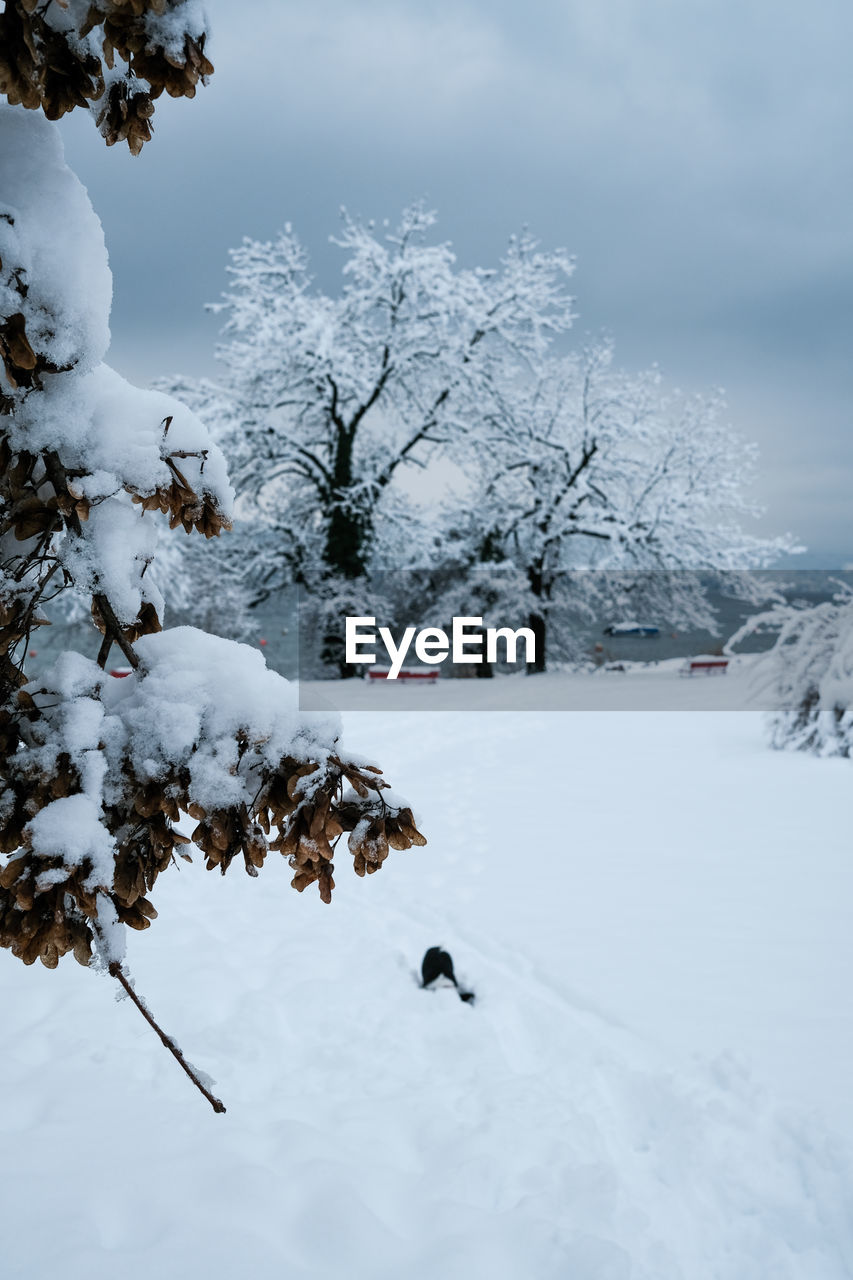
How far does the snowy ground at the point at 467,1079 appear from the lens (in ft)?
7.14

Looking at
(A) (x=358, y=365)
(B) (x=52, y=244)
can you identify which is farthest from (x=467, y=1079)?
(A) (x=358, y=365)

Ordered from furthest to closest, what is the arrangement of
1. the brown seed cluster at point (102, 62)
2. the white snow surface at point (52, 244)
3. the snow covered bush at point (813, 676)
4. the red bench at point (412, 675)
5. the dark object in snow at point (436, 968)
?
the red bench at point (412, 675) < the snow covered bush at point (813, 676) < the dark object in snow at point (436, 968) < the white snow surface at point (52, 244) < the brown seed cluster at point (102, 62)

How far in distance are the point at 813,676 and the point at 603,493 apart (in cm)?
1280

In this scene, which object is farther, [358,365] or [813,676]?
[358,365]

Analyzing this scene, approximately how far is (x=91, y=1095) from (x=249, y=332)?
18523mm

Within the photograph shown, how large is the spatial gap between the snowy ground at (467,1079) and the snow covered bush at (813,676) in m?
2.15

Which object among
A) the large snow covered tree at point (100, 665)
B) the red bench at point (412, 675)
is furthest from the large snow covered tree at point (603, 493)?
the large snow covered tree at point (100, 665)

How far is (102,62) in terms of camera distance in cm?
150

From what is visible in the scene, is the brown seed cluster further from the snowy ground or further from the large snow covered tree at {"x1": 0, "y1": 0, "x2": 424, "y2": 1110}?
the snowy ground

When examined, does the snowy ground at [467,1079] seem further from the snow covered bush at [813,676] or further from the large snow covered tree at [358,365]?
the large snow covered tree at [358,365]

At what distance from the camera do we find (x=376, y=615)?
18.6 m

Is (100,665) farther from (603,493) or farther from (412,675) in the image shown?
(603,493)

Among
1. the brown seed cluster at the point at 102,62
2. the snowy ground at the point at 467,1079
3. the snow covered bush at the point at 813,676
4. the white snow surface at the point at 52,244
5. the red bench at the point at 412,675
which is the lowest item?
the snowy ground at the point at 467,1079

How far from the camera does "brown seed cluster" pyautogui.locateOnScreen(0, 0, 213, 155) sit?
4.22ft
